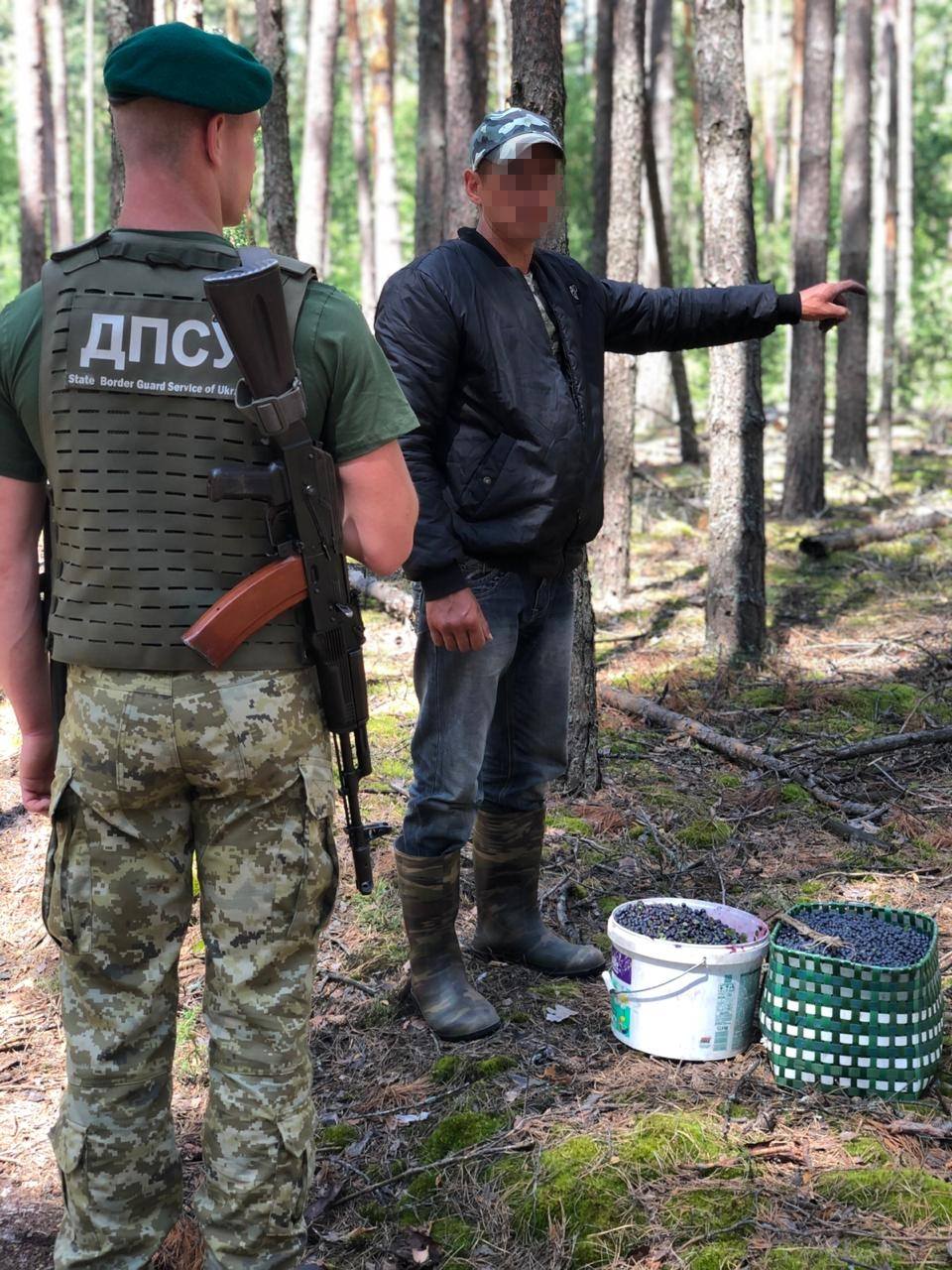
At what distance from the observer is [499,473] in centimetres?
338

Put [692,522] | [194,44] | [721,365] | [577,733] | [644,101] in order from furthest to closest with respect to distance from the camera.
Result: [692,522]
[644,101]
[721,365]
[577,733]
[194,44]

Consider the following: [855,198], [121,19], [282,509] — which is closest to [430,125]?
[855,198]

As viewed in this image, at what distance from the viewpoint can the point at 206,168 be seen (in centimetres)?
225

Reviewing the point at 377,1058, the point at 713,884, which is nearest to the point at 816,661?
A: the point at 713,884

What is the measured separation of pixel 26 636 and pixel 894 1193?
224cm

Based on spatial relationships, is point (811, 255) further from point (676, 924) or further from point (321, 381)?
point (321, 381)

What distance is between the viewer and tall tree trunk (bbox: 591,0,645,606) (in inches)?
362

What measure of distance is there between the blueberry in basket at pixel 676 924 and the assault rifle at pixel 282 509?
4.57ft

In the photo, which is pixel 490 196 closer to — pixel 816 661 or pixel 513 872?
pixel 513 872

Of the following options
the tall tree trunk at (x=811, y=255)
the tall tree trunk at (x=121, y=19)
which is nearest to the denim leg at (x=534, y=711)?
the tall tree trunk at (x=121, y=19)

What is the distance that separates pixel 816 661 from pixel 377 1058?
467cm

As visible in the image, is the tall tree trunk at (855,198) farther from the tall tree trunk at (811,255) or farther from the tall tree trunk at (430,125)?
the tall tree trunk at (430,125)

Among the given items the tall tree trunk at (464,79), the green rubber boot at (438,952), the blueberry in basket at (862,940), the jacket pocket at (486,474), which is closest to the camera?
the blueberry in basket at (862,940)

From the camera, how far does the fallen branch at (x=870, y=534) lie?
10.5 metres
